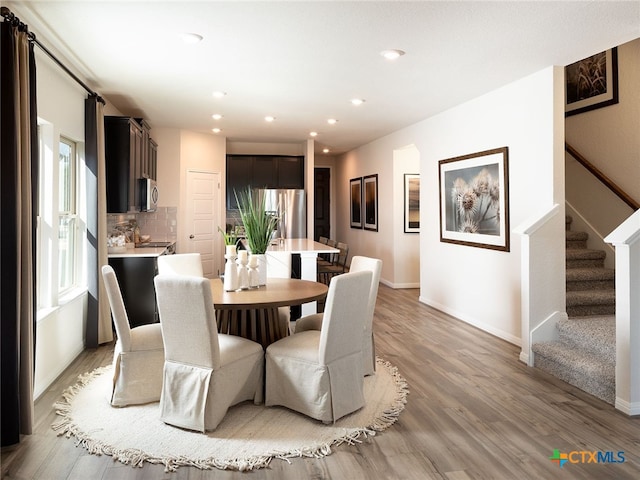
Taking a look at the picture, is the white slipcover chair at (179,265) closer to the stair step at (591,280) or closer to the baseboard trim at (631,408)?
the baseboard trim at (631,408)

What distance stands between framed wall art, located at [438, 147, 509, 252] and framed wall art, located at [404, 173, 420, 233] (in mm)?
1819

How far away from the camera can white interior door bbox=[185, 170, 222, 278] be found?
7836mm

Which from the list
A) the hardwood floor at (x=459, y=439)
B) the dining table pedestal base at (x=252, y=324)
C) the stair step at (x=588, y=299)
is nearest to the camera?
the hardwood floor at (x=459, y=439)

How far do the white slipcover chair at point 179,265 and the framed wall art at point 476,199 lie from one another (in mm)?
3026

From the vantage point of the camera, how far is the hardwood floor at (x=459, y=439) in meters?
2.38

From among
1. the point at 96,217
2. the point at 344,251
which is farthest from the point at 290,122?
the point at 96,217

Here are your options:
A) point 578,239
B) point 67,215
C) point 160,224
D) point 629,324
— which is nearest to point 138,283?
point 67,215

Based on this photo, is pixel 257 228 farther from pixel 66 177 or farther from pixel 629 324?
pixel 629 324

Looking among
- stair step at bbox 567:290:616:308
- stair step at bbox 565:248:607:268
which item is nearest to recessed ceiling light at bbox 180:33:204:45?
stair step at bbox 567:290:616:308

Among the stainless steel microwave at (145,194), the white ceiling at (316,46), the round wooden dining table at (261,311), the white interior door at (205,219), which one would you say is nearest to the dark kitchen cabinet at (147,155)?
the stainless steel microwave at (145,194)

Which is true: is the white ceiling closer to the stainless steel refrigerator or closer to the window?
the window

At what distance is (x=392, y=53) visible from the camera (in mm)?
3717

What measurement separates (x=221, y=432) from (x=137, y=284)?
2822 mm

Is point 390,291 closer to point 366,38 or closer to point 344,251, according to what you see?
point 344,251
